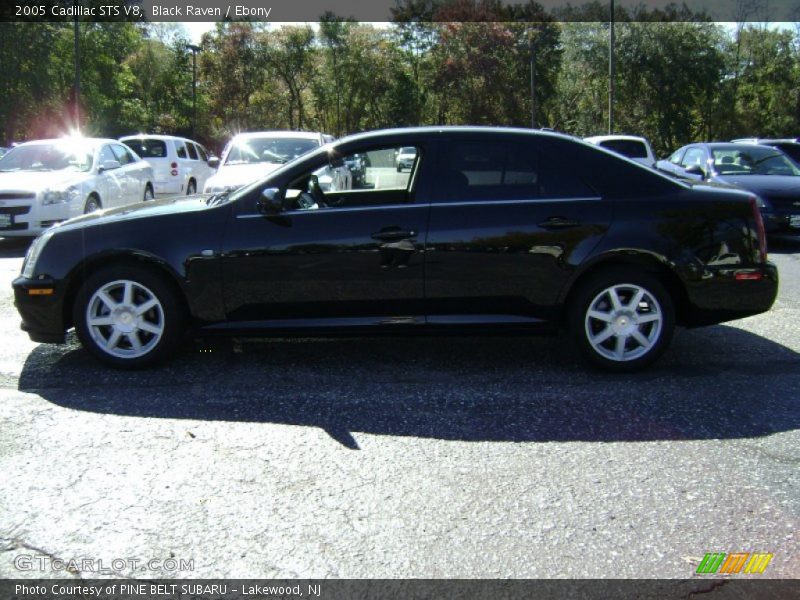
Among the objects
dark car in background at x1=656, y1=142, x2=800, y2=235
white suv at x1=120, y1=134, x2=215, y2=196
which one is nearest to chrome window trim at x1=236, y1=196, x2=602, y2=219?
dark car in background at x1=656, y1=142, x2=800, y2=235

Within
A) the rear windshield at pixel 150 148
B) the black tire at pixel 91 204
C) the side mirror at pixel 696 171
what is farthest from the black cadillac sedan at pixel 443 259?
the rear windshield at pixel 150 148

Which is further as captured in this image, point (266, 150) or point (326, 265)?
point (266, 150)

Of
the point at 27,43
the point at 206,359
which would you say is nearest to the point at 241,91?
the point at 27,43

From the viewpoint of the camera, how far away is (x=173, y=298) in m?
5.16

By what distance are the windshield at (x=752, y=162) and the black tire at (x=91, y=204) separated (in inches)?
399

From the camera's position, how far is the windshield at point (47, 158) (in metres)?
12.3

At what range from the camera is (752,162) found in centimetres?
1291

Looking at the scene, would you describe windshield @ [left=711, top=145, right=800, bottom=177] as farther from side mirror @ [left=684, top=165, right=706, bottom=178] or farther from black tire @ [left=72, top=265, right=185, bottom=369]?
black tire @ [left=72, top=265, right=185, bottom=369]

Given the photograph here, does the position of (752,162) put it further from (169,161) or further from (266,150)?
(169,161)

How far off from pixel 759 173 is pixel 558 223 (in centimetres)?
902

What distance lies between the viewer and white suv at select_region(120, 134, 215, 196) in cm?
1748

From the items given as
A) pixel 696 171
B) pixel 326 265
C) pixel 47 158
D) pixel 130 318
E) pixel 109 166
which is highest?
pixel 47 158

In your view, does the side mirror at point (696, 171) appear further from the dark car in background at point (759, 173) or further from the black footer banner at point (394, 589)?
the black footer banner at point (394, 589)

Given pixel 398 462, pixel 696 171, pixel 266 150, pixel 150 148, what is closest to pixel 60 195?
pixel 266 150
